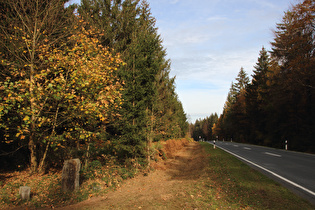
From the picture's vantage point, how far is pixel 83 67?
6762 millimetres

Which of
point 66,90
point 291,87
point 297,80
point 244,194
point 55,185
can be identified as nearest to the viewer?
point 244,194

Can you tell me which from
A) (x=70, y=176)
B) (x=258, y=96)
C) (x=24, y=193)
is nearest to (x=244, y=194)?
(x=70, y=176)

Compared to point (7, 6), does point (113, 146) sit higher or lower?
lower

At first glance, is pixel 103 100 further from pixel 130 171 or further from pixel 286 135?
pixel 286 135

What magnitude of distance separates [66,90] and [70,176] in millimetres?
3120

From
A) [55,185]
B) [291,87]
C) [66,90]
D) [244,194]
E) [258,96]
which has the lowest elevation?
[55,185]

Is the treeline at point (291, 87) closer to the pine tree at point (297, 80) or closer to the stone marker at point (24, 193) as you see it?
the pine tree at point (297, 80)

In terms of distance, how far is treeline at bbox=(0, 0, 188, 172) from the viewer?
658cm

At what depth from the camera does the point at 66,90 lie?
6250 millimetres

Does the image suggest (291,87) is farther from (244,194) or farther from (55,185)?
(55,185)

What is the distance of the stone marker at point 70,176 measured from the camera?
6.42m

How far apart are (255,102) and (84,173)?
37837 mm

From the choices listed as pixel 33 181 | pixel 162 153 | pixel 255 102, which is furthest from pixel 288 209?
pixel 255 102

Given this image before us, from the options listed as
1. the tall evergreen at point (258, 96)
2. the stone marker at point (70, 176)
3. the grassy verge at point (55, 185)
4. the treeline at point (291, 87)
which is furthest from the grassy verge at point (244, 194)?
the tall evergreen at point (258, 96)
